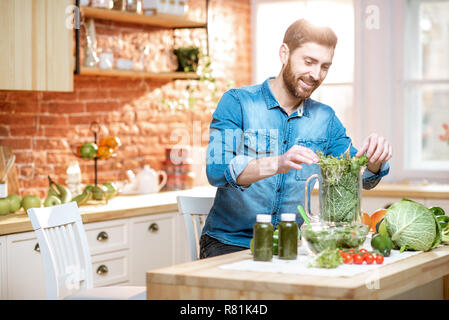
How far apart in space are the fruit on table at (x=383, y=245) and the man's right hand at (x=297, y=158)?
0.28 meters

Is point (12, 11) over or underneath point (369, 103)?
over

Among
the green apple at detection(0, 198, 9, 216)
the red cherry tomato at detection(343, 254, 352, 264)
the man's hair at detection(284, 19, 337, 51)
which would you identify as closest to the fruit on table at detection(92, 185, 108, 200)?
the green apple at detection(0, 198, 9, 216)

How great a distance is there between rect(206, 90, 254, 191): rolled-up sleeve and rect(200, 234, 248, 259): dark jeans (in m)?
0.24

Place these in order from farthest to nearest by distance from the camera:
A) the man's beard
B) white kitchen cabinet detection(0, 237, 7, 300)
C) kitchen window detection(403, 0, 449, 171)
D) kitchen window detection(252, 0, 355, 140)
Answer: kitchen window detection(252, 0, 355, 140) < kitchen window detection(403, 0, 449, 171) < white kitchen cabinet detection(0, 237, 7, 300) < the man's beard

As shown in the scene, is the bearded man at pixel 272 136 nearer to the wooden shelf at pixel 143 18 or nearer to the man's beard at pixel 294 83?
the man's beard at pixel 294 83

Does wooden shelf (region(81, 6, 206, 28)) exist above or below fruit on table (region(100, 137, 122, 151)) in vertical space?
above

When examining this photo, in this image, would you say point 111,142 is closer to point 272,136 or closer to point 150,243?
point 150,243

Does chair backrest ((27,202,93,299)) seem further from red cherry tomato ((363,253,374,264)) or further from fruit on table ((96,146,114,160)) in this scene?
fruit on table ((96,146,114,160))

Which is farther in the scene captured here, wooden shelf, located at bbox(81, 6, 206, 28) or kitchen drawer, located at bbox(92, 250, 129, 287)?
wooden shelf, located at bbox(81, 6, 206, 28)

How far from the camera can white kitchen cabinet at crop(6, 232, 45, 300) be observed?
3098 millimetres

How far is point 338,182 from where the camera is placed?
2.06m

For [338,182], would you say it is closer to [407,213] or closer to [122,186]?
[407,213]
